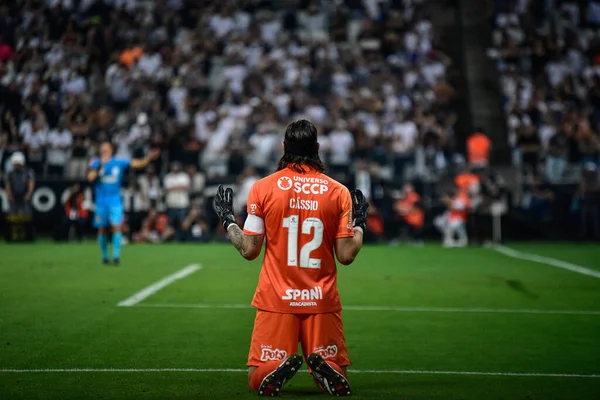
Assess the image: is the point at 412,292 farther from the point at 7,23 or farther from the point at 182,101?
the point at 7,23

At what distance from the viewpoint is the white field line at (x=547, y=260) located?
19308mm

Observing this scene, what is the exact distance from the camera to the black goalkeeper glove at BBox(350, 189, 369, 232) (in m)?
7.58

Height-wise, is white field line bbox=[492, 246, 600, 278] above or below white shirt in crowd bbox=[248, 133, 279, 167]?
below

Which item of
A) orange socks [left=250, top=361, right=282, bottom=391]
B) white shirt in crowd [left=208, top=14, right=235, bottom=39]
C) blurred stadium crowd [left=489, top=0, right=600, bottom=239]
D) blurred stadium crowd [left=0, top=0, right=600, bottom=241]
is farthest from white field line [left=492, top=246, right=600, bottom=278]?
orange socks [left=250, top=361, right=282, bottom=391]

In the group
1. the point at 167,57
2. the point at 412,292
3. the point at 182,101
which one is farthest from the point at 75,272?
the point at 167,57

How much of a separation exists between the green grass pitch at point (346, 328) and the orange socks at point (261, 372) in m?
0.22

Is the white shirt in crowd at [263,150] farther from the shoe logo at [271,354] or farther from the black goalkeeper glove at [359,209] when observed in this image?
the shoe logo at [271,354]

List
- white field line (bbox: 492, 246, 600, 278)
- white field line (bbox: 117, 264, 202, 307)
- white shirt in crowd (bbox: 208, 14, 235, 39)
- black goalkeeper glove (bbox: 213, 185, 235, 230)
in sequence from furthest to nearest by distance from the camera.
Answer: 1. white shirt in crowd (bbox: 208, 14, 235, 39)
2. white field line (bbox: 492, 246, 600, 278)
3. white field line (bbox: 117, 264, 202, 307)
4. black goalkeeper glove (bbox: 213, 185, 235, 230)

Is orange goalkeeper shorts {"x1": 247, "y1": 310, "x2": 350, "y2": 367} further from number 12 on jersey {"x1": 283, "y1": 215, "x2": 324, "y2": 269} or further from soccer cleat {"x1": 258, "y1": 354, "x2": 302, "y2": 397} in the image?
number 12 on jersey {"x1": 283, "y1": 215, "x2": 324, "y2": 269}

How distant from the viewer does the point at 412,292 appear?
51.1 ft

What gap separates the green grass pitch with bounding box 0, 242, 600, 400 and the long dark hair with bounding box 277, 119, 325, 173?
1.67 metres

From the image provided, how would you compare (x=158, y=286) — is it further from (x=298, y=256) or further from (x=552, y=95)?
(x=552, y=95)

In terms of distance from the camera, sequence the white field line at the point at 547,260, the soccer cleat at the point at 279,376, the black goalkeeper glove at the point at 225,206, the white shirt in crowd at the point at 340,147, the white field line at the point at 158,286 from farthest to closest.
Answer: the white shirt in crowd at the point at 340,147
the white field line at the point at 547,260
the white field line at the point at 158,286
the black goalkeeper glove at the point at 225,206
the soccer cleat at the point at 279,376

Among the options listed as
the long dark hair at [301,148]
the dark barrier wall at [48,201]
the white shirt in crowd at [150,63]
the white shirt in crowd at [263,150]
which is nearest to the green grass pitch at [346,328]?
the long dark hair at [301,148]
